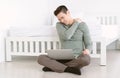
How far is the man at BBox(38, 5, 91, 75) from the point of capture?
2.22 m

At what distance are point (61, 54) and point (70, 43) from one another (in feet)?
0.65

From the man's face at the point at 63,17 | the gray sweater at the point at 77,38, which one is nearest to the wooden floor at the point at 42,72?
the gray sweater at the point at 77,38

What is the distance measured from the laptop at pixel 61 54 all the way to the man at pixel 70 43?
38 millimetres

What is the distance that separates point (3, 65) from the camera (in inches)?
105

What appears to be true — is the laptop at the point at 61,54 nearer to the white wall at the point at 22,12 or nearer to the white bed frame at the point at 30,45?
the white bed frame at the point at 30,45

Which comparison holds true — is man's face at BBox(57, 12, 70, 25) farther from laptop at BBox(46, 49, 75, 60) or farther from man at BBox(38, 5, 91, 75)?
laptop at BBox(46, 49, 75, 60)

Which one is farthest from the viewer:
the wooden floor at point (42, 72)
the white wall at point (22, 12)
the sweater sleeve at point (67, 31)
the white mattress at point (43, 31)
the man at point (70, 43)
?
the white wall at point (22, 12)

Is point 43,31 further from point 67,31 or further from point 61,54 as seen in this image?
point 61,54

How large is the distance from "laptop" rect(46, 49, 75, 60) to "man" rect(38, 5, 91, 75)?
4cm

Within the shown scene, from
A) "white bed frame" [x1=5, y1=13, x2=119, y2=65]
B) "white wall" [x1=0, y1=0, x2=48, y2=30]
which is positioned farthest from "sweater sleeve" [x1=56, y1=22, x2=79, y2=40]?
"white wall" [x1=0, y1=0, x2=48, y2=30]

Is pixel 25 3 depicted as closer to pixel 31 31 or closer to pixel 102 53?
pixel 31 31

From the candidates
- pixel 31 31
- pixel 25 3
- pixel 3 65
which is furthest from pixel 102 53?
pixel 25 3

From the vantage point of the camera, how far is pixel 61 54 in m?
2.24

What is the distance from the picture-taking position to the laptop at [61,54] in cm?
223
